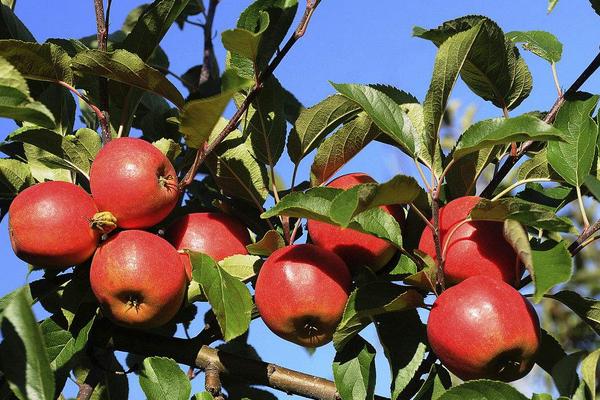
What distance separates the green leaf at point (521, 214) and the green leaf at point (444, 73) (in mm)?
182

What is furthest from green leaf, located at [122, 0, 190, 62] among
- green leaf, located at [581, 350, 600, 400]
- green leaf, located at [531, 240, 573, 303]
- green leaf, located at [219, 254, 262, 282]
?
green leaf, located at [581, 350, 600, 400]

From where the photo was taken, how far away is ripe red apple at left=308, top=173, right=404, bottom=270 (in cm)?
150

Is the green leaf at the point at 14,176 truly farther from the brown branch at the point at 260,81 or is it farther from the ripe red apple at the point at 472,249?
the ripe red apple at the point at 472,249

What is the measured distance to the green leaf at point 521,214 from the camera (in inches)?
48.7

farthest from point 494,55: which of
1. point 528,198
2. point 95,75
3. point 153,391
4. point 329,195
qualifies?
point 153,391

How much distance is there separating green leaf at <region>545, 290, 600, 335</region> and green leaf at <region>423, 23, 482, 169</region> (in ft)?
1.21

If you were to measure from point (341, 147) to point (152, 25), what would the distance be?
432 mm

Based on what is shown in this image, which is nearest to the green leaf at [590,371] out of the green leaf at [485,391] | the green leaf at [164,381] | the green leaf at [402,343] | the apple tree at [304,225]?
the apple tree at [304,225]

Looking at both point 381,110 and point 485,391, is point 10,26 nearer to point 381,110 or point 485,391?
point 381,110

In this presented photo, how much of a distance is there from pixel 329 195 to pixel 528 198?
21.2 inches

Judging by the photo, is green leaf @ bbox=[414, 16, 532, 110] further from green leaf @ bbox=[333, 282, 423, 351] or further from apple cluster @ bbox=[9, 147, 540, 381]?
green leaf @ bbox=[333, 282, 423, 351]

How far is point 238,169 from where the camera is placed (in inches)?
62.9

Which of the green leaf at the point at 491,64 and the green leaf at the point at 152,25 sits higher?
the green leaf at the point at 152,25

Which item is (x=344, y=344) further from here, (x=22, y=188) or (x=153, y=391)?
(x=22, y=188)
